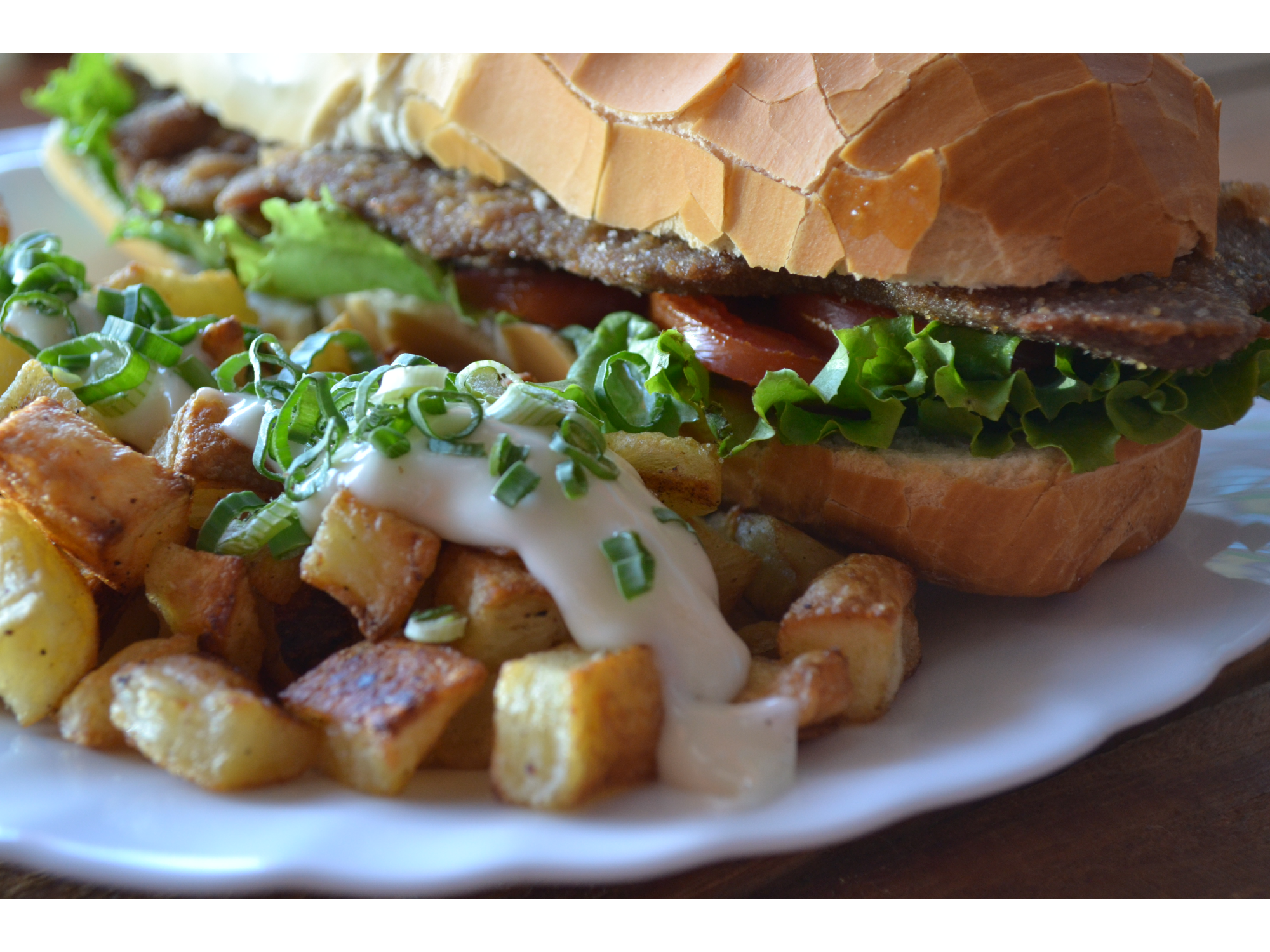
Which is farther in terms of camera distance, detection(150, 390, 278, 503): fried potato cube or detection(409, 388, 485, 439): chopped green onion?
detection(150, 390, 278, 503): fried potato cube

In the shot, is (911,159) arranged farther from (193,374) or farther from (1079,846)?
(193,374)

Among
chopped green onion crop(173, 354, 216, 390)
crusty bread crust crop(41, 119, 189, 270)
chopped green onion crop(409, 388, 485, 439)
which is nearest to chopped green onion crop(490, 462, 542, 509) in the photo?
chopped green onion crop(409, 388, 485, 439)

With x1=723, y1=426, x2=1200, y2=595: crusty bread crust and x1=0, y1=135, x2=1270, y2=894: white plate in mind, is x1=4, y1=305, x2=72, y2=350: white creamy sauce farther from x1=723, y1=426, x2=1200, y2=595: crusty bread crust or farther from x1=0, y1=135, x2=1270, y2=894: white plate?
x1=723, y1=426, x2=1200, y2=595: crusty bread crust

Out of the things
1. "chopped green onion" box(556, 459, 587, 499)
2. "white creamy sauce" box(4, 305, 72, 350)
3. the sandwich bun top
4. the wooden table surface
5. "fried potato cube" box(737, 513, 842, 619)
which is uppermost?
the sandwich bun top

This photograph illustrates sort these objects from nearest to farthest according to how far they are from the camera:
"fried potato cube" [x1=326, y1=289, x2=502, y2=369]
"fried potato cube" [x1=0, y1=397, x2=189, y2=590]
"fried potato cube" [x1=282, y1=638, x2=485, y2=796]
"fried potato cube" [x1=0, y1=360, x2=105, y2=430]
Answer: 1. "fried potato cube" [x1=282, y1=638, x2=485, y2=796]
2. "fried potato cube" [x1=0, y1=397, x2=189, y2=590]
3. "fried potato cube" [x1=0, y1=360, x2=105, y2=430]
4. "fried potato cube" [x1=326, y1=289, x2=502, y2=369]

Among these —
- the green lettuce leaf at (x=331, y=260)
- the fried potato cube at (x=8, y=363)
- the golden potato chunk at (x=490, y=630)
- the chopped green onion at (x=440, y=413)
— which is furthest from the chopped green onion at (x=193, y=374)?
the golden potato chunk at (x=490, y=630)

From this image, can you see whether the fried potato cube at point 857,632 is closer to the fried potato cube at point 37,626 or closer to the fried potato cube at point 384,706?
the fried potato cube at point 384,706
